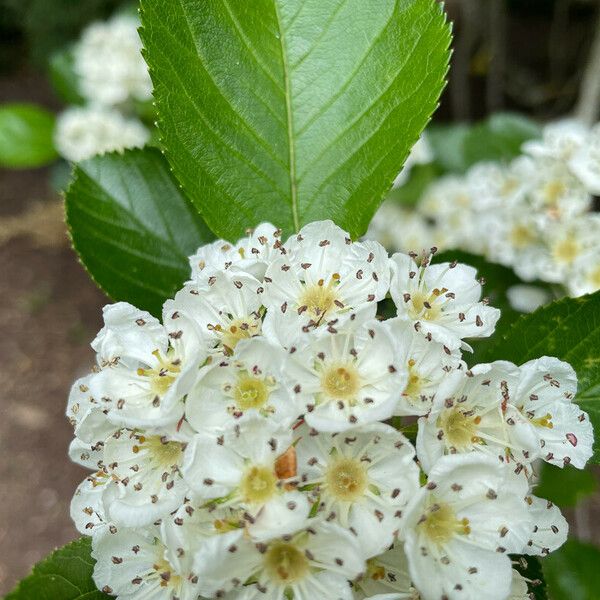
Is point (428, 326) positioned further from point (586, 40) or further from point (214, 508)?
point (586, 40)

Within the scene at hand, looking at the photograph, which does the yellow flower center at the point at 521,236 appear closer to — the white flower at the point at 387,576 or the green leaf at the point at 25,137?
the white flower at the point at 387,576

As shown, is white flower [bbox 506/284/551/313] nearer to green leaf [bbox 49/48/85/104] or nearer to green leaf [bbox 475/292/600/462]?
green leaf [bbox 475/292/600/462]

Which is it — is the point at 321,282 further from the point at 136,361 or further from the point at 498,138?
the point at 498,138

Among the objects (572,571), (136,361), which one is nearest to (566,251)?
(572,571)

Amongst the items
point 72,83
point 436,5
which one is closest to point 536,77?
point 72,83

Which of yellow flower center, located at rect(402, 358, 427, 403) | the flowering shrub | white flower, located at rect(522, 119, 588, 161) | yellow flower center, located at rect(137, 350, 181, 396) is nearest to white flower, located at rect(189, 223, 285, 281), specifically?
the flowering shrub

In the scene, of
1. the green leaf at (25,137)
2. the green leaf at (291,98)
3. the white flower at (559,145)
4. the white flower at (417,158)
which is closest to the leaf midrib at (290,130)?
the green leaf at (291,98)
